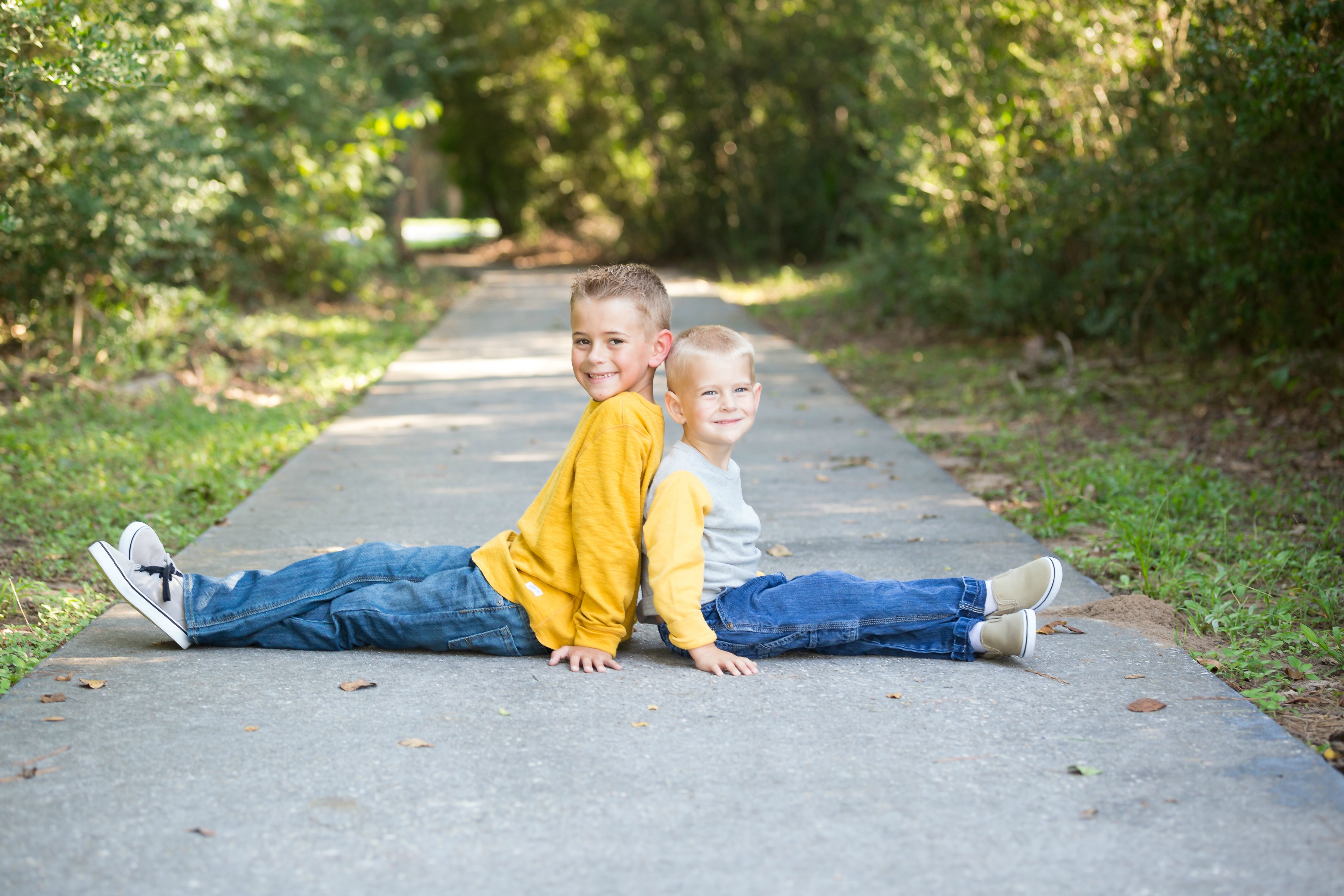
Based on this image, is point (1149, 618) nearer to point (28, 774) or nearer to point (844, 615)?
point (844, 615)

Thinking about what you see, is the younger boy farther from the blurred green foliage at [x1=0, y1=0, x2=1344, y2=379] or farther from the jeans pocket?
the blurred green foliage at [x1=0, y1=0, x2=1344, y2=379]

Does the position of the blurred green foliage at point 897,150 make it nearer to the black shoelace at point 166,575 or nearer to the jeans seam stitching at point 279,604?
the black shoelace at point 166,575

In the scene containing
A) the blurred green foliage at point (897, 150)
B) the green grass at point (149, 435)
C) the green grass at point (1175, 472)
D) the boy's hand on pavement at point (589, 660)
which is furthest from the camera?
the blurred green foliage at point (897, 150)

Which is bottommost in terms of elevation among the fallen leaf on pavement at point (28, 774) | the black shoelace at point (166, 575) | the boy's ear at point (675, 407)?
the fallen leaf on pavement at point (28, 774)

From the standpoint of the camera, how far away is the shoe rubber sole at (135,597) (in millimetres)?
3551

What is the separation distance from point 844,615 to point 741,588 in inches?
12.4

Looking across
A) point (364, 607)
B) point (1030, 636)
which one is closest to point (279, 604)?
point (364, 607)

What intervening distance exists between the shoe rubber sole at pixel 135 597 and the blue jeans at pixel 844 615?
4.81 feet

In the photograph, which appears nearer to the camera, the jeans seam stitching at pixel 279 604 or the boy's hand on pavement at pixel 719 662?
the boy's hand on pavement at pixel 719 662

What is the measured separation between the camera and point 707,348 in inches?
138

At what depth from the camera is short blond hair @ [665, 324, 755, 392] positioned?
3496 millimetres

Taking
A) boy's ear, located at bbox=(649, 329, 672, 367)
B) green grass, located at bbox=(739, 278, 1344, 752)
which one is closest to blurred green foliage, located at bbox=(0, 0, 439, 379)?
boy's ear, located at bbox=(649, 329, 672, 367)

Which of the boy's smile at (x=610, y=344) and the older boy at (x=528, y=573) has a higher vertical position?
the boy's smile at (x=610, y=344)

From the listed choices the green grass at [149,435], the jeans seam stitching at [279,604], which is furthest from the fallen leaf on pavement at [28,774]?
the jeans seam stitching at [279,604]
